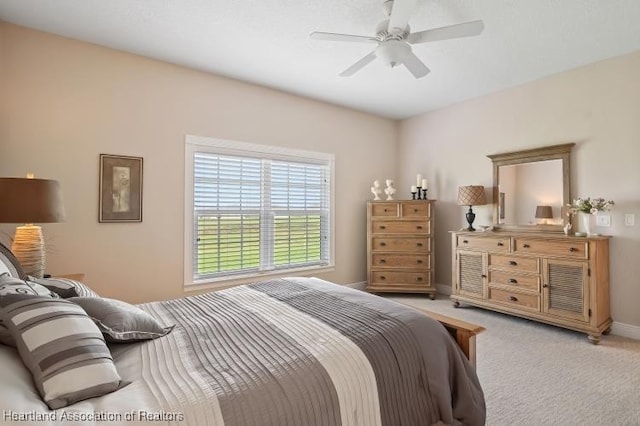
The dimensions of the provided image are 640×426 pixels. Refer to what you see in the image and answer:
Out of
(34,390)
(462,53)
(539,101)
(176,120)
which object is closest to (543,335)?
(539,101)

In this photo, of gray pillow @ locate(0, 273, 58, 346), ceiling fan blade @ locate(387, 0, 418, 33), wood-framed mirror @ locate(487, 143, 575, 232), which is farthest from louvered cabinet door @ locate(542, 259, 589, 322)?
gray pillow @ locate(0, 273, 58, 346)

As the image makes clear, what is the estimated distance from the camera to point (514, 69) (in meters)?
3.47

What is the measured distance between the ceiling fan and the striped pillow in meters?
2.14

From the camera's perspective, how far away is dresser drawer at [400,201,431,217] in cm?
449

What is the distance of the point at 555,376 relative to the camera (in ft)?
7.76

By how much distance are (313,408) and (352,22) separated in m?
2.72

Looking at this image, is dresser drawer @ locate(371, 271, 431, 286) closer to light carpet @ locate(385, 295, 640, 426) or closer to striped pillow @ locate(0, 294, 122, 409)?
light carpet @ locate(385, 295, 640, 426)

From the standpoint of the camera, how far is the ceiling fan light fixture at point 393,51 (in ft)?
7.56

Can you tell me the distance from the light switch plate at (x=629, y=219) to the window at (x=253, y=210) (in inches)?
128

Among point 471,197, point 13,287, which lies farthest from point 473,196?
point 13,287

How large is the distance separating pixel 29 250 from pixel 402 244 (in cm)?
399

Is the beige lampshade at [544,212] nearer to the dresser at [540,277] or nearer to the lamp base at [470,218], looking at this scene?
the dresser at [540,277]

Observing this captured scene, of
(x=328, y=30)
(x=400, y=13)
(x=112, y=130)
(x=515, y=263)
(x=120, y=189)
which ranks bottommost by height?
(x=515, y=263)

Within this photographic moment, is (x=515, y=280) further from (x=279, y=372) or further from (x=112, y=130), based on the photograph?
(x=112, y=130)
